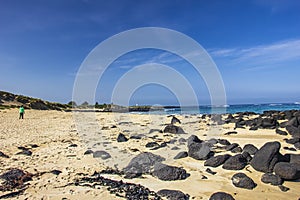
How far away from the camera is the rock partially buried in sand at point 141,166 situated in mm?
6760

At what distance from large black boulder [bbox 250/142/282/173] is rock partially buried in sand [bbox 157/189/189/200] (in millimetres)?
2583

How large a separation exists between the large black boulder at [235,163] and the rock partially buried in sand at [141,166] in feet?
6.65

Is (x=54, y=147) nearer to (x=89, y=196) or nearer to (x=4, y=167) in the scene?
(x=4, y=167)

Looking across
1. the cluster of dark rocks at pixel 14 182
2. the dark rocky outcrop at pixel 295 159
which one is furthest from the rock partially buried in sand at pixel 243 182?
the cluster of dark rocks at pixel 14 182

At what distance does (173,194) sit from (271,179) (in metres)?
2.48

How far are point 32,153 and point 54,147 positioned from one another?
1348mm

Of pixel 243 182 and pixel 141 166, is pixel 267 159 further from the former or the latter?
pixel 141 166

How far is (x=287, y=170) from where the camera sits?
19.8ft

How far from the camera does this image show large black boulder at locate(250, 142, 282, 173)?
6.59 meters

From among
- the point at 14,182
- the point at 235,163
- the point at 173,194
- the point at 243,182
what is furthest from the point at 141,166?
the point at 14,182

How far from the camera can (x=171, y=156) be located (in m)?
8.89

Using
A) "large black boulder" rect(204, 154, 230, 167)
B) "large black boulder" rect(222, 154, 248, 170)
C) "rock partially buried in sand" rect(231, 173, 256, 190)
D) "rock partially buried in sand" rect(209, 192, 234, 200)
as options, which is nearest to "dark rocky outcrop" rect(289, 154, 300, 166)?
"large black boulder" rect(222, 154, 248, 170)

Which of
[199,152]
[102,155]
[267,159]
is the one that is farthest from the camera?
[102,155]

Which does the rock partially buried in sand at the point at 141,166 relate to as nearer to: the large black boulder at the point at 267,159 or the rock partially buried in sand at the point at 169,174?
the rock partially buried in sand at the point at 169,174
